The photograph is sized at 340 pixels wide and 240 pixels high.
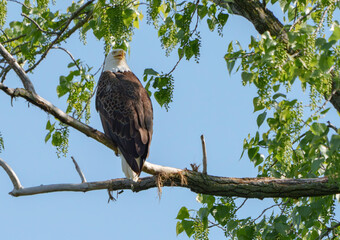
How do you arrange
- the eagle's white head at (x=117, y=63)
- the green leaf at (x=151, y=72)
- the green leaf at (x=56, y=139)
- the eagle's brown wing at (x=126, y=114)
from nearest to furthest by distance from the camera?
the green leaf at (x=56, y=139)
the green leaf at (x=151, y=72)
the eagle's brown wing at (x=126, y=114)
the eagle's white head at (x=117, y=63)

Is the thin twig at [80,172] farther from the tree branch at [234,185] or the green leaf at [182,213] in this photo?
the green leaf at [182,213]

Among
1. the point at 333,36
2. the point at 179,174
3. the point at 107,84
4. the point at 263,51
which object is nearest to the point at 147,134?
the point at 107,84

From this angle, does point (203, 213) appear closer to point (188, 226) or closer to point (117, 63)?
point (188, 226)

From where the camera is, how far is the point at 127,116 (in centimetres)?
533

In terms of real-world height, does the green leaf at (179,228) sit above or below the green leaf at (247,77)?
below

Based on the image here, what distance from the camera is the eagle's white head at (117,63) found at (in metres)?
6.24

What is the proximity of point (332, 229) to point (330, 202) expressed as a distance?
0.59ft

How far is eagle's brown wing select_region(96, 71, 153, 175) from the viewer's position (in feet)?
16.5

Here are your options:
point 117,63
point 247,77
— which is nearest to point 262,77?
point 247,77

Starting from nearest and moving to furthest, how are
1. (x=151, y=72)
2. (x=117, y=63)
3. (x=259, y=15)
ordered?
1. (x=151, y=72)
2. (x=259, y=15)
3. (x=117, y=63)

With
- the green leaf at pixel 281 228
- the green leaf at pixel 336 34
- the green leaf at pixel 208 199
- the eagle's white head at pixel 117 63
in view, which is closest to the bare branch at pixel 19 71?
the green leaf at pixel 208 199

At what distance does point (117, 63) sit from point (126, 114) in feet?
3.65

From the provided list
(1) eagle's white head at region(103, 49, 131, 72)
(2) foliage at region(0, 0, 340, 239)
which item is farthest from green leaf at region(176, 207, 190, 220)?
(1) eagle's white head at region(103, 49, 131, 72)

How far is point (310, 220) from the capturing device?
412 cm
